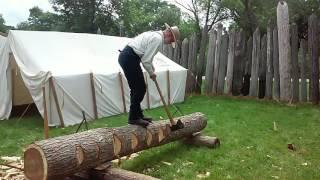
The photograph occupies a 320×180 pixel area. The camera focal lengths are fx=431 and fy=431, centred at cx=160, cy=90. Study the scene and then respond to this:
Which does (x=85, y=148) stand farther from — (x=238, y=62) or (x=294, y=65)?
(x=238, y=62)

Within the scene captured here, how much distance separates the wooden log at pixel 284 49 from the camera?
11188 millimetres

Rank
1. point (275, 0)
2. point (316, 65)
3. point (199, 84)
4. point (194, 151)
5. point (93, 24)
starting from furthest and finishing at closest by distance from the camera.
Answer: point (93, 24)
point (275, 0)
point (199, 84)
point (316, 65)
point (194, 151)

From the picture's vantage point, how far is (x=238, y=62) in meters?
12.5

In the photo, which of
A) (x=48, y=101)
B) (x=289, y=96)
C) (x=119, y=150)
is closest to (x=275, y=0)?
(x=289, y=96)

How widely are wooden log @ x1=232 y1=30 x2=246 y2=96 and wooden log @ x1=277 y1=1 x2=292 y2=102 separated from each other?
55.7 inches

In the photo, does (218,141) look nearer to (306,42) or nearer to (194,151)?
(194,151)

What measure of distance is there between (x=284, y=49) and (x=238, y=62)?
1.66 metres

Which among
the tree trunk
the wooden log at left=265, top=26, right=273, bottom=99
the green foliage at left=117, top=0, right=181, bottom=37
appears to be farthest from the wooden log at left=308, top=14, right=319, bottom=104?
the green foliage at left=117, top=0, right=181, bottom=37

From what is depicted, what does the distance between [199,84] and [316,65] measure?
163 inches

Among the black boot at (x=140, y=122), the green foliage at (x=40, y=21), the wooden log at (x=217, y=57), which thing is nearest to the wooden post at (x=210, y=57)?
the wooden log at (x=217, y=57)

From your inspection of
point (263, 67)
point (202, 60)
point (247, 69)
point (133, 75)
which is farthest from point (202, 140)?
point (202, 60)

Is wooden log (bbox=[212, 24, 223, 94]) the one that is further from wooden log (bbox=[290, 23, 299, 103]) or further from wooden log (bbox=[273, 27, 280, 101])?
wooden log (bbox=[290, 23, 299, 103])

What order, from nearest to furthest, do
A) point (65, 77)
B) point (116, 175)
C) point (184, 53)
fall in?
1. point (116, 175)
2. point (65, 77)
3. point (184, 53)

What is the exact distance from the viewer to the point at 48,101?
9.20 m
